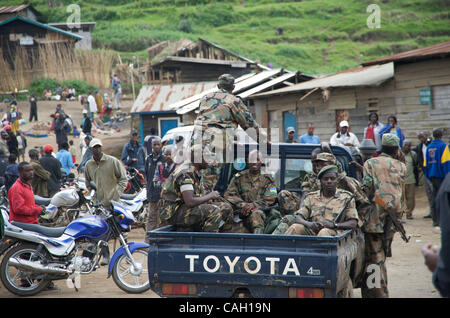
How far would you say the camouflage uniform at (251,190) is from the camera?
20.8 ft

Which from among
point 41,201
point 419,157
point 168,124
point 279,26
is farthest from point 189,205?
point 279,26

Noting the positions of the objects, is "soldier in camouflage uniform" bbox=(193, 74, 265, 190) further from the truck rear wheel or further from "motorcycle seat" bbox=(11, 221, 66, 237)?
"motorcycle seat" bbox=(11, 221, 66, 237)

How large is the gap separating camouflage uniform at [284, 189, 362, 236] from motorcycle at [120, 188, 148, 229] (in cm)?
549

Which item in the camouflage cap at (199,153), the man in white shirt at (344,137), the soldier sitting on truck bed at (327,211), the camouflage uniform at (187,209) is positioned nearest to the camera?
the soldier sitting on truck bed at (327,211)

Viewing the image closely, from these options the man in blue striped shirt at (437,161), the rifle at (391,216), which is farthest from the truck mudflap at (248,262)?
the man in blue striped shirt at (437,161)

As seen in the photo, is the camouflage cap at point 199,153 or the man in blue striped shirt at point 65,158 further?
the man in blue striped shirt at point 65,158

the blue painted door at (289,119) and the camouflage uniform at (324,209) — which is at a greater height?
the blue painted door at (289,119)

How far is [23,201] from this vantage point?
7629mm

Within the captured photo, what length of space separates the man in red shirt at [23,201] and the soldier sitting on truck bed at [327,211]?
3.85 meters

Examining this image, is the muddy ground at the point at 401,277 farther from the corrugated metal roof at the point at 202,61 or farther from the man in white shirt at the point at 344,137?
the corrugated metal roof at the point at 202,61

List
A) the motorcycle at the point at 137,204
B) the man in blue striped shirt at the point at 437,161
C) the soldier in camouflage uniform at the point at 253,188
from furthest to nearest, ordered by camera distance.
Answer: the man in blue striped shirt at the point at 437,161 → the motorcycle at the point at 137,204 → the soldier in camouflage uniform at the point at 253,188

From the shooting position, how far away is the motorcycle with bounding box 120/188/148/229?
10.5 meters

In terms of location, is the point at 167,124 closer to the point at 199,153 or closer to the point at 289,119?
the point at 289,119

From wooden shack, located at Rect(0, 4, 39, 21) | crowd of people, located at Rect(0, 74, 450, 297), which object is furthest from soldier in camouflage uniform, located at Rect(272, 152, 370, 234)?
wooden shack, located at Rect(0, 4, 39, 21)
